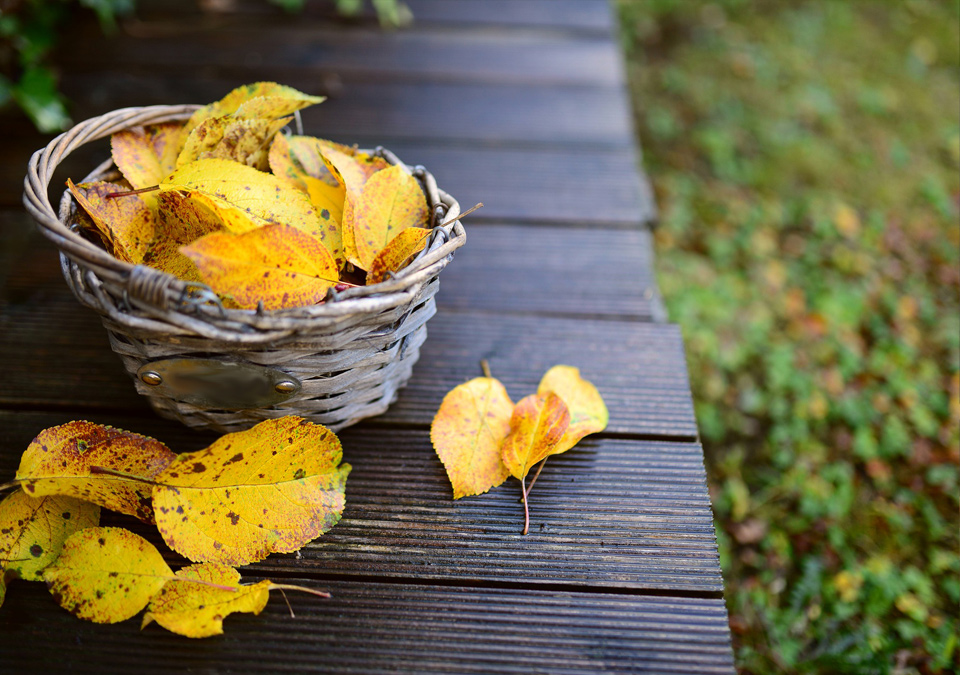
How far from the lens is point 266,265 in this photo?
744 mm

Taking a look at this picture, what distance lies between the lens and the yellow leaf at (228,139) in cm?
85

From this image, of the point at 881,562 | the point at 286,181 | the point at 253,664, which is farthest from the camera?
the point at 881,562

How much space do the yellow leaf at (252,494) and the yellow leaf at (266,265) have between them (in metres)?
0.16

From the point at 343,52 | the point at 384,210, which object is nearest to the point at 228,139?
the point at 384,210

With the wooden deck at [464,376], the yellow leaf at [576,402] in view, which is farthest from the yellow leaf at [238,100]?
the yellow leaf at [576,402]

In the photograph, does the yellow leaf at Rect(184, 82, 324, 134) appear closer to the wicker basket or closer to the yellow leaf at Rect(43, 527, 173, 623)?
the wicker basket

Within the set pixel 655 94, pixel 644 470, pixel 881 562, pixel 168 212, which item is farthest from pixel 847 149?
pixel 168 212

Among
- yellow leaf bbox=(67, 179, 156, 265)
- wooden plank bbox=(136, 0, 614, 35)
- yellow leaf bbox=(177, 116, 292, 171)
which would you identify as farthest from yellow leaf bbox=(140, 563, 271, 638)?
wooden plank bbox=(136, 0, 614, 35)

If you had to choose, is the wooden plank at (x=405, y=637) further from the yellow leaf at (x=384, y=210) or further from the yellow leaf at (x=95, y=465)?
the yellow leaf at (x=384, y=210)

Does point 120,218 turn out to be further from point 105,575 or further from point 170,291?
point 105,575

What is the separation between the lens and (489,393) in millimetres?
965

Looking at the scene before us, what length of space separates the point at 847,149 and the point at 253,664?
2.36 metres

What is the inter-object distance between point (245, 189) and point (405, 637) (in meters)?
0.56

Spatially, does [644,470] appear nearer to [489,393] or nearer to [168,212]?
[489,393]
